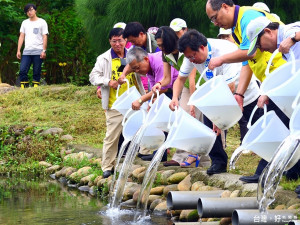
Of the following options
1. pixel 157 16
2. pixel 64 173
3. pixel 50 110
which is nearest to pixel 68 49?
pixel 50 110

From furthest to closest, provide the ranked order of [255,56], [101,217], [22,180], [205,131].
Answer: [22,180] → [101,217] → [205,131] → [255,56]

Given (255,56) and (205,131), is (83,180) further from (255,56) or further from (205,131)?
(255,56)

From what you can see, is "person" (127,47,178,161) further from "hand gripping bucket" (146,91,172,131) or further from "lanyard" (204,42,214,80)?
"lanyard" (204,42,214,80)

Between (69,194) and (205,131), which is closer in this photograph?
(205,131)

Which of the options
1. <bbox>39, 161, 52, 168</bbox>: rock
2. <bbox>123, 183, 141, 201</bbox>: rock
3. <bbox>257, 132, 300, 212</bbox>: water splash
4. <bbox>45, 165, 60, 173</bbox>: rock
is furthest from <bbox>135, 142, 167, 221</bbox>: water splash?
<bbox>39, 161, 52, 168</bbox>: rock

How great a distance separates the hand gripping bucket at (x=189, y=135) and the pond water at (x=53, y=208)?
2.38 feet

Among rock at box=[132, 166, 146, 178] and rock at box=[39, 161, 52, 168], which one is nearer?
rock at box=[132, 166, 146, 178]

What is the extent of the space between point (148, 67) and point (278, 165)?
2.78 meters

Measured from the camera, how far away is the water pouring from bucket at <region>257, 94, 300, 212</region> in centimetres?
525

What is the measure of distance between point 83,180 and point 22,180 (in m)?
1.12

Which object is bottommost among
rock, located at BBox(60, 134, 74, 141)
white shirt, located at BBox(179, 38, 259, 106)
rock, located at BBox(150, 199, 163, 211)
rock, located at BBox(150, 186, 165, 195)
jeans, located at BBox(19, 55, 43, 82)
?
rock, located at BBox(60, 134, 74, 141)

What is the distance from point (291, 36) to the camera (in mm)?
5523

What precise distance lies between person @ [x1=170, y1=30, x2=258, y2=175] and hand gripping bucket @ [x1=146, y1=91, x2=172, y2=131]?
0.27m

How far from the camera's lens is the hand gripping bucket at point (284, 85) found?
5.38 metres
